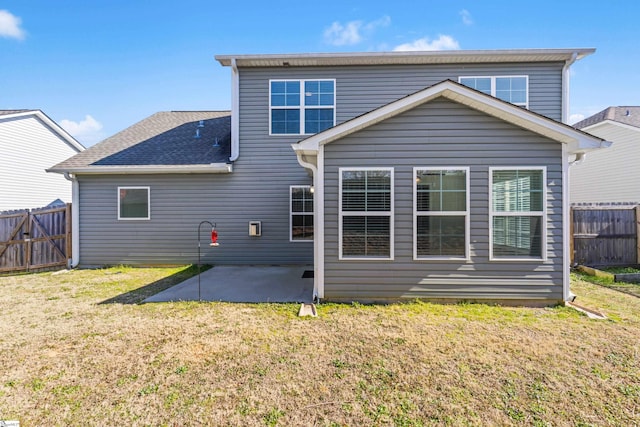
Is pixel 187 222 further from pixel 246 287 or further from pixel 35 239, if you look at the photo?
pixel 35 239

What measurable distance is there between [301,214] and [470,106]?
482 cm

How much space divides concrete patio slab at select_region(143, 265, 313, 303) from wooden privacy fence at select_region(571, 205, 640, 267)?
7657 millimetres

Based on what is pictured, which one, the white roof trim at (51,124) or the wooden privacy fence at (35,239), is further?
the white roof trim at (51,124)

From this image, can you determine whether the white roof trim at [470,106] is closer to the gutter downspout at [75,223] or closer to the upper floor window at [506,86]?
the upper floor window at [506,86]

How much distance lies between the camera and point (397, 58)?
25.0 feet

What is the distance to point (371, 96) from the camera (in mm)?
7824

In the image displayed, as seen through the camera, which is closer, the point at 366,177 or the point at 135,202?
the point at 366,177

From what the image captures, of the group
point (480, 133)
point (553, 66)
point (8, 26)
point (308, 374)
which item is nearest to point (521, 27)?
point (553, 66)

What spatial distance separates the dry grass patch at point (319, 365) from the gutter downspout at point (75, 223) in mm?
3632

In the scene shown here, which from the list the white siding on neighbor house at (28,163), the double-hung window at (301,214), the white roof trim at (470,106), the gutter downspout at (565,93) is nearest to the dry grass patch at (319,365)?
the white roof trim at (470,106)

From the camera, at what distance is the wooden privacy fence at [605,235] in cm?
771

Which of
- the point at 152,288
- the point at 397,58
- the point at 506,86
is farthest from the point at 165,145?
the point at 506,86

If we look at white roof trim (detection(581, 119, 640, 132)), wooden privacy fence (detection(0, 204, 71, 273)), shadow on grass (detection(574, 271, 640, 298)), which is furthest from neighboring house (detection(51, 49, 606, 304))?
white roof trim (detection(581, 119, 640, 132))

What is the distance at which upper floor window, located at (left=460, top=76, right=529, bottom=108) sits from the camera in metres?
7.63
